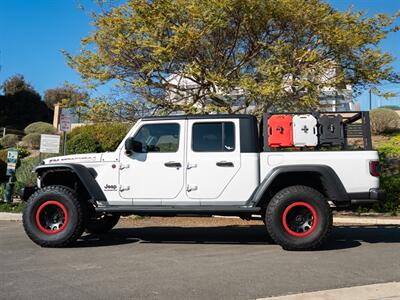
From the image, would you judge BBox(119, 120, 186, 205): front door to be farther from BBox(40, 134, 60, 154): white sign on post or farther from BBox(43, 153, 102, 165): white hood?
BBox(40, 134, 60, 154): white sign on post

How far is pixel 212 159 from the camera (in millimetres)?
7129

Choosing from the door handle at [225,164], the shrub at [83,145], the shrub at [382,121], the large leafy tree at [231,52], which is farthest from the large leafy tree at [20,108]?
the door handle at [225,164]

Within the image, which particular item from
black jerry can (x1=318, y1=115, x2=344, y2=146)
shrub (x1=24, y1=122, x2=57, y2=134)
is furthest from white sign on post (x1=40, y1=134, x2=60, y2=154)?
shrub (x1=24, y1=122, x2=57, y2=134)

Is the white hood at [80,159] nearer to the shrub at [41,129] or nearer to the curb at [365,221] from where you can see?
the curb at [365,221]

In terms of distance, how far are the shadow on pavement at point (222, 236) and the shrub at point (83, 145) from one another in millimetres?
9272

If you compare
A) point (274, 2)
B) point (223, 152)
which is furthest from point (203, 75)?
point (223, 152)

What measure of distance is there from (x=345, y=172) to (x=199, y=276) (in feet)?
9.14

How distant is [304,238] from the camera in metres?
6.88

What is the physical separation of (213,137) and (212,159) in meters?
0.39

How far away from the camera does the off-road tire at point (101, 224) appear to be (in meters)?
8.57

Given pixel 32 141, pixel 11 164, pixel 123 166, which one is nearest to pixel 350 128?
pixel 123 166

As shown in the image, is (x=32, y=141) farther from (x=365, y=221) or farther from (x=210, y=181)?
(x=210, y=181)

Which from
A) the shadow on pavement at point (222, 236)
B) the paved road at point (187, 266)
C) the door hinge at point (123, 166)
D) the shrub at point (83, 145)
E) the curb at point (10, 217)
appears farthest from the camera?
the shrub at point (83, 145)

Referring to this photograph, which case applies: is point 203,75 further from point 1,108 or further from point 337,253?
point 1,108
